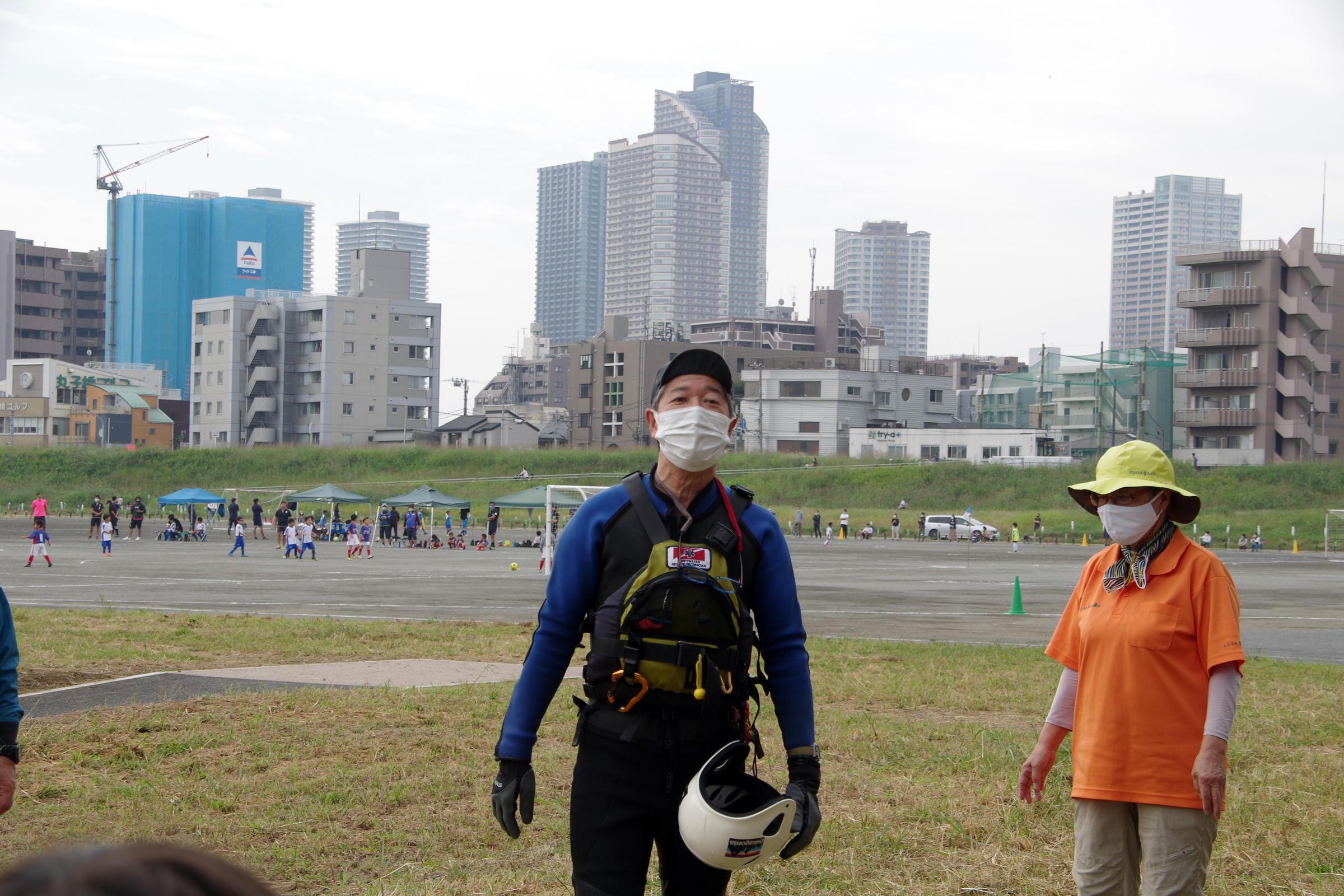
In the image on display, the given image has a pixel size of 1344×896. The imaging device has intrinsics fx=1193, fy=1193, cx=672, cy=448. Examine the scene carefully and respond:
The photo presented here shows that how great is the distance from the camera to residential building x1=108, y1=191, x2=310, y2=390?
136375 millimetres

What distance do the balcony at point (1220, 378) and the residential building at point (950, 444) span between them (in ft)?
39.5

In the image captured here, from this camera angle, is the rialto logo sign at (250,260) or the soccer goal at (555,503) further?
the rialto logo sign at (250,260)

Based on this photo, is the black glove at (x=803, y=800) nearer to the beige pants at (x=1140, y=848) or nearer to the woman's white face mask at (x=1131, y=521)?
the beige pants at (x=1140, y=848)

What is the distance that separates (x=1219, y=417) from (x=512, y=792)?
84856mm

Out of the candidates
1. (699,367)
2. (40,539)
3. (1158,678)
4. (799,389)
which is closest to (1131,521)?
(1158,678)

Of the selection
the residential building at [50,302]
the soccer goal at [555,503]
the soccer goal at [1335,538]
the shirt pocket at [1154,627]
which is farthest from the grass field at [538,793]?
the residential building at [50,302]

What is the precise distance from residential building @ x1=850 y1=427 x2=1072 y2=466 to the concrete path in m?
80.0

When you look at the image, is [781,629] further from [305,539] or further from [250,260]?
[250,260]

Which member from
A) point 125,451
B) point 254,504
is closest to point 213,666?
point 254,504

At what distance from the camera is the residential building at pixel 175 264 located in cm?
13638

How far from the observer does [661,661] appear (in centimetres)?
345

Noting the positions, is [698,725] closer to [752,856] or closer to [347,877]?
[752,856]

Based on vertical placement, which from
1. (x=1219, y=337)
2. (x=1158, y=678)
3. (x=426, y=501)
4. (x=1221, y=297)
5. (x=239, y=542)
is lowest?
(x=239, y=542)

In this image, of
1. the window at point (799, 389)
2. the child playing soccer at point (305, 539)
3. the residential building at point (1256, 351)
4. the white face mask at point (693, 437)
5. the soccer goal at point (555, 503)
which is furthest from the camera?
the window at point (799, 389)
